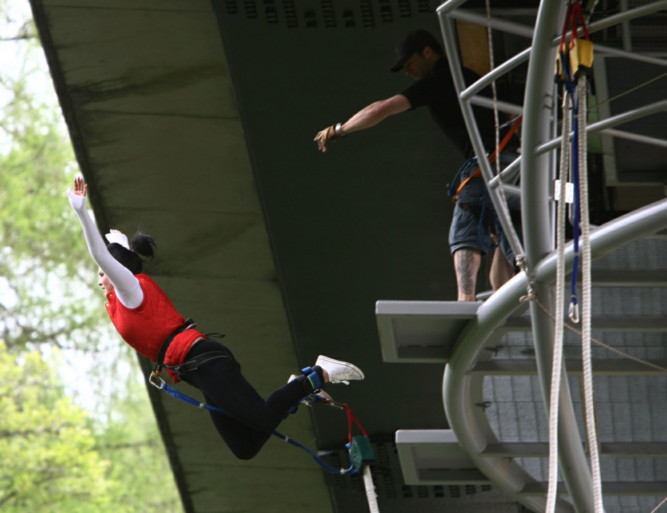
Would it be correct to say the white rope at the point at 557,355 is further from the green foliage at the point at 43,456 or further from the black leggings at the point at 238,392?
the green foliage at the point at 43,456

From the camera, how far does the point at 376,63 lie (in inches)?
425

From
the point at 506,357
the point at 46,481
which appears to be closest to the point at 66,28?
the point at 506,357

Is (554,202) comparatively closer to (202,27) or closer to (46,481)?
(202,27)

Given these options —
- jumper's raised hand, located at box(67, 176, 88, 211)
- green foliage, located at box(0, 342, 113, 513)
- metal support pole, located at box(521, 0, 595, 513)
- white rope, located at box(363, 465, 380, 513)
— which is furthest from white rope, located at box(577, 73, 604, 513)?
green foliage, located at box(0, 342, 113, 513)

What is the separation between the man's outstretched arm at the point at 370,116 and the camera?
9.12 metres

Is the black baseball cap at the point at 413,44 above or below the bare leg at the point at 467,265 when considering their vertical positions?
above

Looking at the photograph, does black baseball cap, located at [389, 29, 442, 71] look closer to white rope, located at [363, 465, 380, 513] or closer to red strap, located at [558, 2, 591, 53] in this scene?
red strap, located at [558, 2, 591, 53]

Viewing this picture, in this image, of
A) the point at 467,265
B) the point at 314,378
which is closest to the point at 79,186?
the point at 314,378

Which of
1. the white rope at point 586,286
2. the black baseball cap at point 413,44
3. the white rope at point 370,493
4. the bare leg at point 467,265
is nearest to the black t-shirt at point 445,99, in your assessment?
the black baseball cap at point 413,44

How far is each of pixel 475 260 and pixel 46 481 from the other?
802 inches

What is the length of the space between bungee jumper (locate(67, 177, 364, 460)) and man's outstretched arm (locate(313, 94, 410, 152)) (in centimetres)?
152

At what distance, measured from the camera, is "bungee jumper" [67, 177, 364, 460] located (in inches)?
336

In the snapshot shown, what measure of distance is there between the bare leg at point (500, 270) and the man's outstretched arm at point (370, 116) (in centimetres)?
134

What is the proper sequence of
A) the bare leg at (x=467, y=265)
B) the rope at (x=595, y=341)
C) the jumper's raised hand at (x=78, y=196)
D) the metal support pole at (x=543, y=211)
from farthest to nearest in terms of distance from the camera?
the bare leg at (x=467, y=265) < the rope at (x=595, y=341) < the jumper's raised hand at (x=78, y=196) < the metal support pole at (x=543, y=211)
